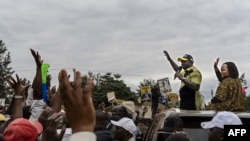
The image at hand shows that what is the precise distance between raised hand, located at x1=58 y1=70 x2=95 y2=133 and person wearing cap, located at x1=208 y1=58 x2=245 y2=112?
4.66 meters

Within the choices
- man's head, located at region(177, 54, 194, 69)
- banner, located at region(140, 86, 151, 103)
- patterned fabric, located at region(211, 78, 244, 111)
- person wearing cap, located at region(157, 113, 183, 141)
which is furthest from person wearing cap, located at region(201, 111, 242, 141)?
banner, located at region(140, 86, 151, 103)

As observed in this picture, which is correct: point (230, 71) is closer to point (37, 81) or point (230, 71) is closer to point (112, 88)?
point (37, 81)

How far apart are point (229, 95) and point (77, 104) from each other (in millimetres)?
4742

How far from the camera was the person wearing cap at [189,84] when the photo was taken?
7.81 meters

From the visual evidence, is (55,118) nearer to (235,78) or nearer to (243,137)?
(243,137)

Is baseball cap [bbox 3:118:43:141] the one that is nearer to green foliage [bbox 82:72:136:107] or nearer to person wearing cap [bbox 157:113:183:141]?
person wearing cap [bbox 157:113:183:141]

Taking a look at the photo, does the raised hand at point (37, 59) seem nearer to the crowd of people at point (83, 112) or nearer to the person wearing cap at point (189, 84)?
the crowd of people at point (83, 112)

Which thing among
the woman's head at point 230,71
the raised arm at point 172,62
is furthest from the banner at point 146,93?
the woman's head at point 230,71

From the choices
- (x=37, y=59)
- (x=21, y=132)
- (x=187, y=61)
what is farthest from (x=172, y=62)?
(x=21, y=132)

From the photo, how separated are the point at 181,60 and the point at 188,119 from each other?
8.64 feet

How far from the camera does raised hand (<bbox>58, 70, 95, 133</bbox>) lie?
86.6 inches

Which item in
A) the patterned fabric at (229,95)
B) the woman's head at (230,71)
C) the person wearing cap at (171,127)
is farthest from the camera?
the woman's head at (230,71)

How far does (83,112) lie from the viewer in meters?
2.20

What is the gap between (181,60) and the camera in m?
8.05
